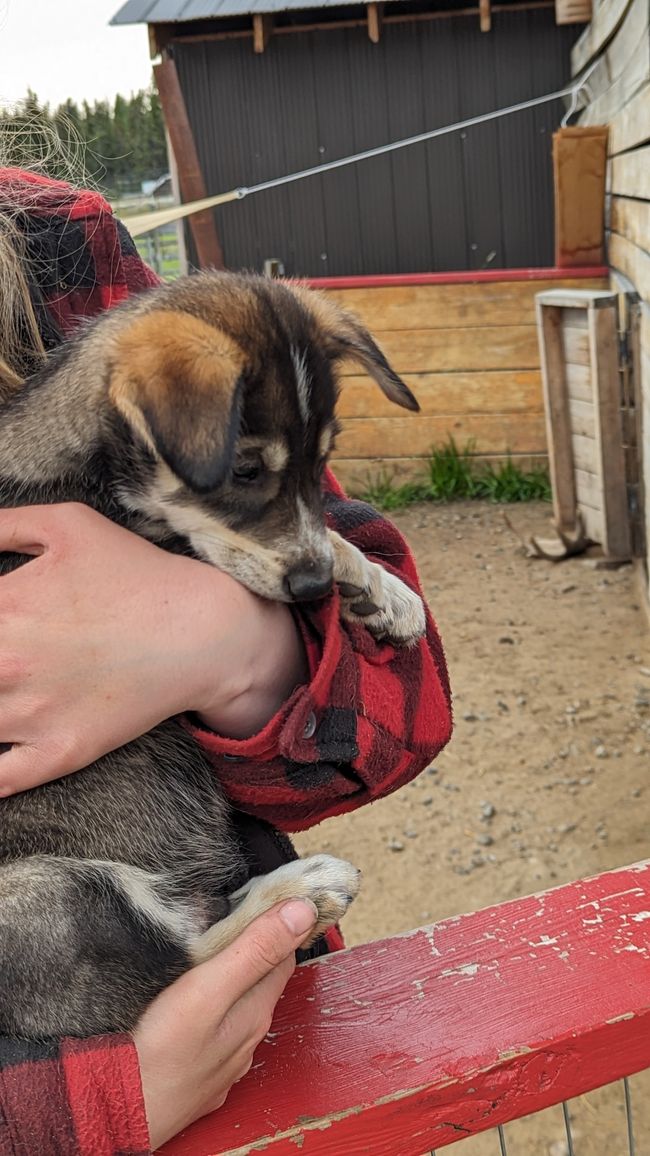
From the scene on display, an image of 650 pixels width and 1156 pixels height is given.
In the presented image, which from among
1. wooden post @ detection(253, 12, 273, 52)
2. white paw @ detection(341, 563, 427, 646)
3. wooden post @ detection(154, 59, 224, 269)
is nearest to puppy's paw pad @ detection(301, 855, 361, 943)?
white paw @ detection(341, 563, 427, 646)

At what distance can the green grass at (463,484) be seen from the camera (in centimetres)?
762

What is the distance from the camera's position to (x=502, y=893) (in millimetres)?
3658

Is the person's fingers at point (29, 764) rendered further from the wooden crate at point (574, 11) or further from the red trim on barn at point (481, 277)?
the wooden crate at point (574, 11)

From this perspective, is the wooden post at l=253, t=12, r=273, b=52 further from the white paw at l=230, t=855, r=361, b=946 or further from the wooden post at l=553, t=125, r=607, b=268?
the white paw at l=230, t=855, r=361, b=946

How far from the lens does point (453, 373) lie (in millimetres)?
7836

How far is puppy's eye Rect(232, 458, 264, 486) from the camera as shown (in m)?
1.70

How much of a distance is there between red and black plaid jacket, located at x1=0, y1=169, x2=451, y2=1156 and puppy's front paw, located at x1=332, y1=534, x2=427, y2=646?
4 cm

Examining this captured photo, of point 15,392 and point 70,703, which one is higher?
point 15,392

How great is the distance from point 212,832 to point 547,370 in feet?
17.9

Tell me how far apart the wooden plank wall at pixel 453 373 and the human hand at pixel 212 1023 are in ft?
21.9

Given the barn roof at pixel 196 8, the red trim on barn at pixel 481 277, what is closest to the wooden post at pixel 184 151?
the barn roof at pixel 196 8

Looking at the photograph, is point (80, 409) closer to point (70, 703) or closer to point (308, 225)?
point (70, 703)

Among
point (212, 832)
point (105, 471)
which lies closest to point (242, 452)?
point (105, 471)

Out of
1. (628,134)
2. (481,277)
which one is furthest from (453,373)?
(628,134)
